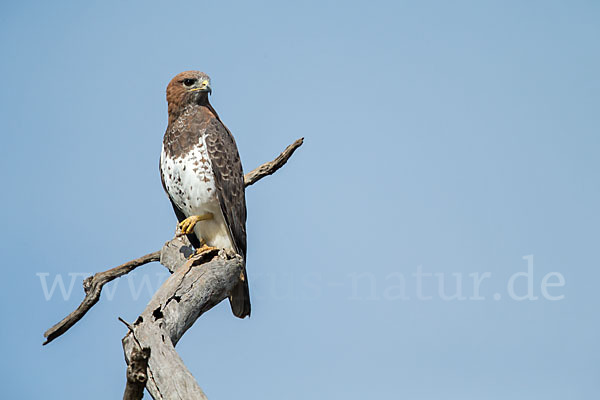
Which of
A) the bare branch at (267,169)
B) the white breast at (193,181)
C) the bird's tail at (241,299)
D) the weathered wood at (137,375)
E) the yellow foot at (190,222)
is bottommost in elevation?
the weathered wood at (137,375)

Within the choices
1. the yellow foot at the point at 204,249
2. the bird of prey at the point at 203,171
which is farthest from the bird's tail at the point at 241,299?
the yellow foot at the point at 204,249

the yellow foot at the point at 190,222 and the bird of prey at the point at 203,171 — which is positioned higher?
the bird of prey at the point at 203,171

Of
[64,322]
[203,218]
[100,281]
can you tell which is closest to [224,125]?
[203,218]

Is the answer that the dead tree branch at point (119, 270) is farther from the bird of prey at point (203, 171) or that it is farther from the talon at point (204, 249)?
the bird of prey at point (203, 171)

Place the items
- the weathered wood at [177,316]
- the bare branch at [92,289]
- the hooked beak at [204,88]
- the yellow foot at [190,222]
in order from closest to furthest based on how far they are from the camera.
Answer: the weathered wood at [177,316]
the bare branch at [92,289]
the yellow foot at [190,222]
the hooked beak at [204,88]

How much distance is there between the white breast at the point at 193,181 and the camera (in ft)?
23.6

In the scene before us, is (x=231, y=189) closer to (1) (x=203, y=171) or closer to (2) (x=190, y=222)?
(1) (x=203, y=171)

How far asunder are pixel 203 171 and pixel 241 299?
1.35m

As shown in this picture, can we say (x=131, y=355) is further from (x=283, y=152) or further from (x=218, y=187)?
(x=283, y=152)

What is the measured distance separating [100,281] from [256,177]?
7.35ft

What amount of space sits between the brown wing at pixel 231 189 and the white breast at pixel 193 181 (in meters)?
0.07

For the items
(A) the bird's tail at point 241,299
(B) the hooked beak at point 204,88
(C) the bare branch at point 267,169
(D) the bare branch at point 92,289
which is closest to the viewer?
(D) the bare branch at point 92,289

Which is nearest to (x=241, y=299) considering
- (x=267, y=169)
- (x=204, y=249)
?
(x=204, y=249)

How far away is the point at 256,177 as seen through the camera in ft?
27.7
